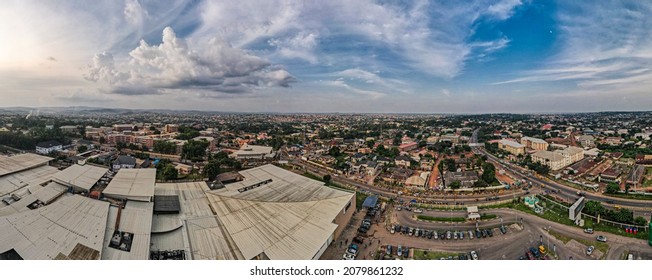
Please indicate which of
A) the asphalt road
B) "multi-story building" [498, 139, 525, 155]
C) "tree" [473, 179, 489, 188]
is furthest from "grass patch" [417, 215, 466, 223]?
"multi-story building" [498, 139, 525, 155]

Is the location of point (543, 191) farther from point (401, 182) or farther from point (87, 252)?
point (87, 252)

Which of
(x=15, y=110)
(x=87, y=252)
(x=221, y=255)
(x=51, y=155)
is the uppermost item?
(x=15, y=110)

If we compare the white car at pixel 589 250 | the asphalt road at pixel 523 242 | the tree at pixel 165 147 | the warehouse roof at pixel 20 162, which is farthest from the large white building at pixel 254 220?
the white car at pixel 589 250

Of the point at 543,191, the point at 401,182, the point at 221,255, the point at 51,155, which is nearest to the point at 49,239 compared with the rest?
the point at 221,255

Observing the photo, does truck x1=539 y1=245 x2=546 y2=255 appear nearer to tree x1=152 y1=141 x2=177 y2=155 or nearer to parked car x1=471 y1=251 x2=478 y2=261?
parked car x1=471 y1=251 x2=478 y2=261

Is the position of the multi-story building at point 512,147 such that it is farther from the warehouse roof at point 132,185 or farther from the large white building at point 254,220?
the warehouse roof at point 132,185

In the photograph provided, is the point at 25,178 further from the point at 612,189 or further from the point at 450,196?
the point at 612,189
